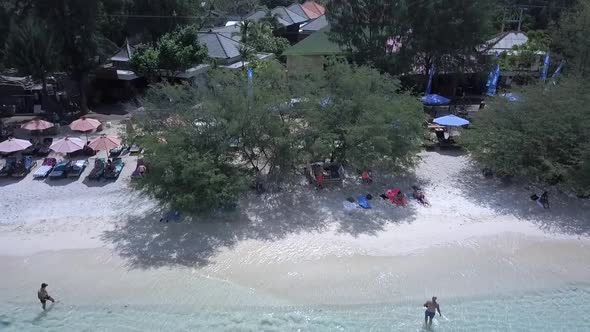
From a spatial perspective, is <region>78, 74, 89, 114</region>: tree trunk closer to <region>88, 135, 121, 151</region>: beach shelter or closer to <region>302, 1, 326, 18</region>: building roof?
<region>88, 135, 121, 151</region>: beach shelter

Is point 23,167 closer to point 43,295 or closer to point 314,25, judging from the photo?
point 43,295

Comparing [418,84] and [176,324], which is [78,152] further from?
[418,84]

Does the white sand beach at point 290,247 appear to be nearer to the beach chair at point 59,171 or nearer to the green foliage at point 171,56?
the beach chair at point 59,171

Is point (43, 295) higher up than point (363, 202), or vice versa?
point (363, 202)

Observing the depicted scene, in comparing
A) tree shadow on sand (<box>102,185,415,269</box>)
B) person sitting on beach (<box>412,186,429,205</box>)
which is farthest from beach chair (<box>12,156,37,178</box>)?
person sitting on beach (<box>412,186,429,205</box>)

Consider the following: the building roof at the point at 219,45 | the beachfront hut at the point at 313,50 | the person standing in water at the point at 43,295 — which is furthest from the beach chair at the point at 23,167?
the beachfront hut at the point at 313,50

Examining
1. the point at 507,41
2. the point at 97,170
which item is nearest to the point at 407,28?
the point at 507,41

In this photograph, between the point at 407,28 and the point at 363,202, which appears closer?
the point at 363,202

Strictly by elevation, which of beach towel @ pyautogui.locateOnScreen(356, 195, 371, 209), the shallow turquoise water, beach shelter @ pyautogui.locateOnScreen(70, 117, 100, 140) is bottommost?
the shallow turquoise water
